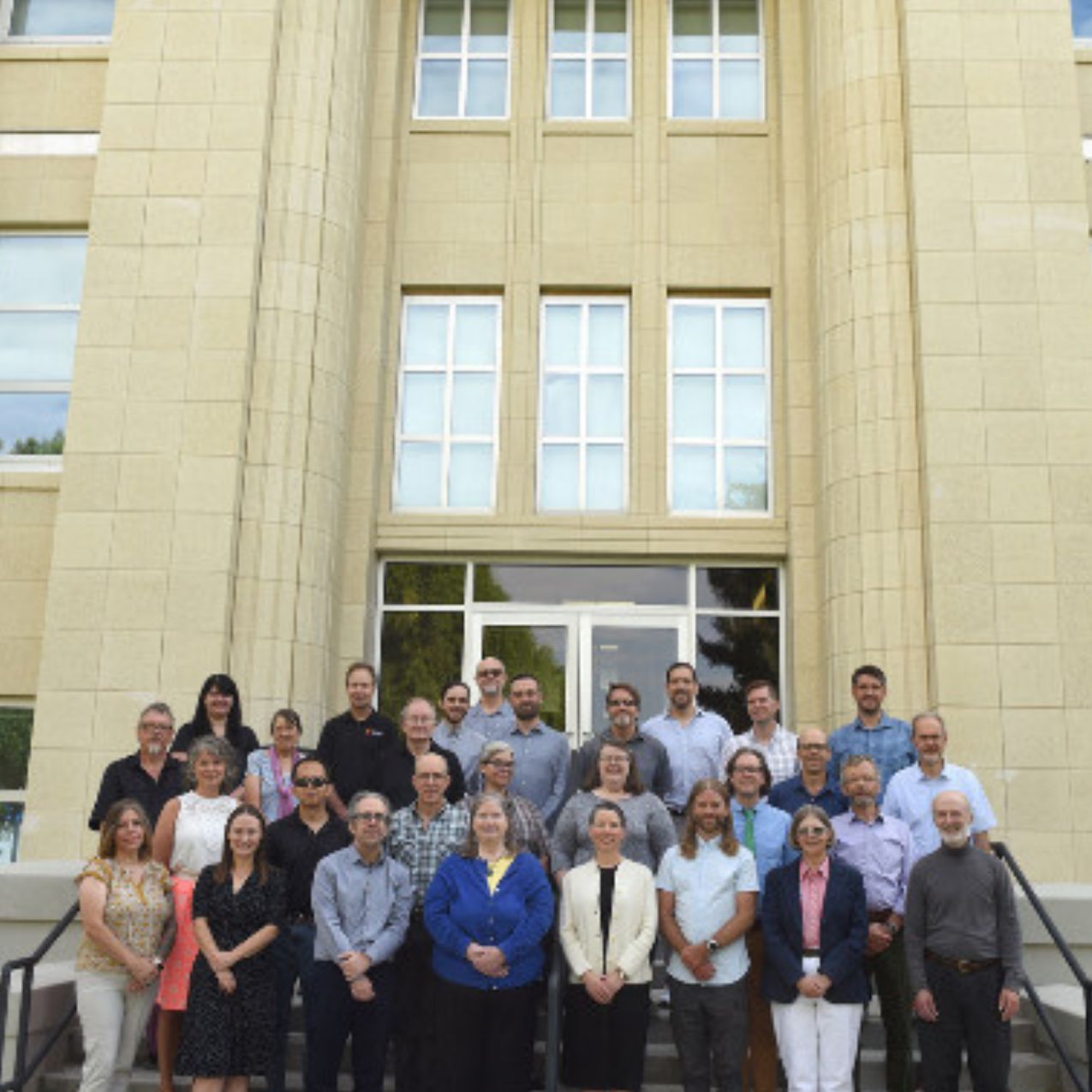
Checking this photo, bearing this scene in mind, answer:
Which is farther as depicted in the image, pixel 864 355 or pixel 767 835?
pixel 864 355

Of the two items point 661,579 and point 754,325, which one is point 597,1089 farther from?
point 754,325

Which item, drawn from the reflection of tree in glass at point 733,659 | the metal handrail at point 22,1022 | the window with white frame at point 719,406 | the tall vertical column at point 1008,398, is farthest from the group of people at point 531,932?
the window with white frame at point 719,406

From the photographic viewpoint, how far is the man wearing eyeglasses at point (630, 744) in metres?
7.91

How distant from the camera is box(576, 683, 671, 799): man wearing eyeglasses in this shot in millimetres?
7910

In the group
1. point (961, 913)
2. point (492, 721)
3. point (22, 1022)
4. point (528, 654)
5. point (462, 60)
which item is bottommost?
point (22, 1022)

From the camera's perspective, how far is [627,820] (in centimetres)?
708

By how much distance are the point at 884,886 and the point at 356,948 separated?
300cm

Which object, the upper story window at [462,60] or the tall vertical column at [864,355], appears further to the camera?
the upper story window at [462,60]

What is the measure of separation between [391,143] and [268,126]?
155cm

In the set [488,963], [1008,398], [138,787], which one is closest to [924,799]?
[488,963]

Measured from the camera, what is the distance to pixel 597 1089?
6.41m

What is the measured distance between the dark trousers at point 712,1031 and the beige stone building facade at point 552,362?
5499 mm

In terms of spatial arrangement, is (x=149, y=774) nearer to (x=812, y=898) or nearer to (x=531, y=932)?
(x=531, y=932)

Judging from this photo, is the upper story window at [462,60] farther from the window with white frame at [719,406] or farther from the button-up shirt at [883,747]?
the button-up shirt at [883,747]
